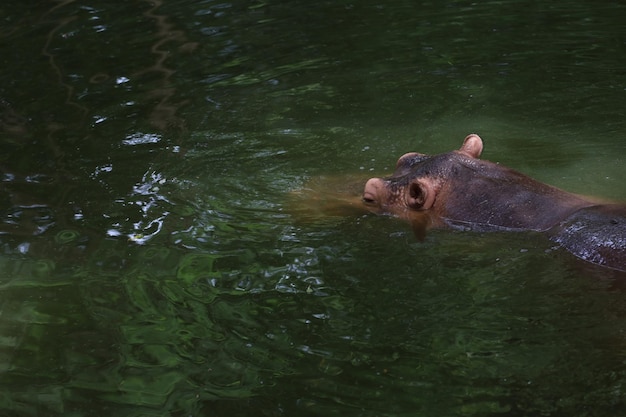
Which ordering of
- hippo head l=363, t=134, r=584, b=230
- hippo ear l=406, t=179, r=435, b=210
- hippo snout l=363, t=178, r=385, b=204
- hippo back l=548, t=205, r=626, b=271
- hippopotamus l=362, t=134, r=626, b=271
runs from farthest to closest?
hippo snout l=363, t=178, r=385, b=204 < hippo ear l=406, t=179, r=435, b=210 < hippo head l=363, t=134, r=584, b=230 < hippopotamus l=362, t=134, r=626, b=271 < hippo back l=548, t=205, r=626, b=271

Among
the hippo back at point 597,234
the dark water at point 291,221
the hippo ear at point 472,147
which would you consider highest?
the hippo back at point 597,234

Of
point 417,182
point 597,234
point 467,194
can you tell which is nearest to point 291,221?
point 417,182

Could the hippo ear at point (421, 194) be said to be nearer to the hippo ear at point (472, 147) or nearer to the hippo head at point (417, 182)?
the hippo head at point (417, 182)

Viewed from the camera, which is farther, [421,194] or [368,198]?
[368,198]

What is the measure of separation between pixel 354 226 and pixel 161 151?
251cm

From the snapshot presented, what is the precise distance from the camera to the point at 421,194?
6.66 meters

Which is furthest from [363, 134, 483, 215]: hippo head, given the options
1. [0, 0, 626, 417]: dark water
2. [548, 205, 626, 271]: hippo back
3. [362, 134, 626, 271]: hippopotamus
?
[548, 205, 626, 271]: hippo back

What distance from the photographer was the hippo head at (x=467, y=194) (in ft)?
20.2

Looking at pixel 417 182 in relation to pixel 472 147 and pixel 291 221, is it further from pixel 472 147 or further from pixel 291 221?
pixel 291 221

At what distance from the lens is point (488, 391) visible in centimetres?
457

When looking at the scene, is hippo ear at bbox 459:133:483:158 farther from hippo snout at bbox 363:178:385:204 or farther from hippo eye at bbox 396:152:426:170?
hippo snout at bbox 363:178:385:204

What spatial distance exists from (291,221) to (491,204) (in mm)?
1473

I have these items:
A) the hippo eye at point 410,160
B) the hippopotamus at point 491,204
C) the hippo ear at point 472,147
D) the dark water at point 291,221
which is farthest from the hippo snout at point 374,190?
the hippo ear at point 472,147

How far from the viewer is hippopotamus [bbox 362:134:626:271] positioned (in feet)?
18.3
